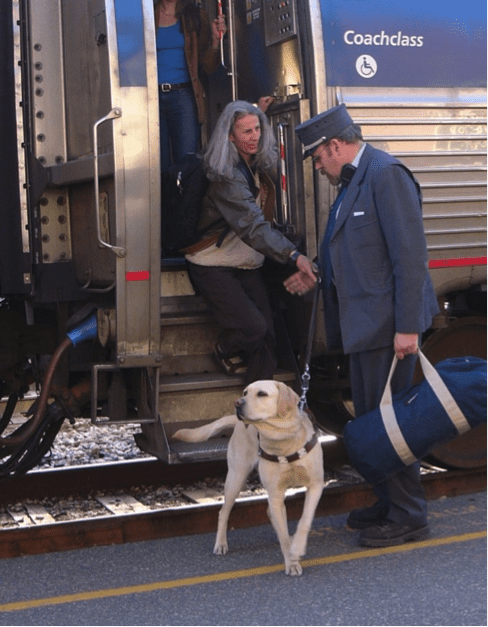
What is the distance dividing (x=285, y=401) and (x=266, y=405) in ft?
0.34

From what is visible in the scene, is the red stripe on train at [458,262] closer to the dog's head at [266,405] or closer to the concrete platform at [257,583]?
the concrete platform at [257,583]

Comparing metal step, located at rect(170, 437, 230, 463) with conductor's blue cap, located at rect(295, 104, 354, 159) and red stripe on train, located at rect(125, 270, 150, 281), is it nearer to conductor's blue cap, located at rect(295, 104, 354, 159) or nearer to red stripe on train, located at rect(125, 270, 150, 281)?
red stripe on train, located at rect(125, 270, 150, 281)

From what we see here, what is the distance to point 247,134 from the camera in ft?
18.0

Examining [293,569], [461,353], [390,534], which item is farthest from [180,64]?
[293,569]

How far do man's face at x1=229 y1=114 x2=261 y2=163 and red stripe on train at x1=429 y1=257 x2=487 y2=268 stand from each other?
3.75ft

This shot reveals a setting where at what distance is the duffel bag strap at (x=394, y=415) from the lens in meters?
4.72

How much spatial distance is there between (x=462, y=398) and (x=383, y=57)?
194 cm

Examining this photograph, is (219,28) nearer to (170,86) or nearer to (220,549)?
(170,86)

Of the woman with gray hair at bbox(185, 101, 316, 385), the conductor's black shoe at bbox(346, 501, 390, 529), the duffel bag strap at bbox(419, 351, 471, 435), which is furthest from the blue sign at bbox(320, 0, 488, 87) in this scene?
the conductor's black shoe at bbox(346, 501, 390, 529)

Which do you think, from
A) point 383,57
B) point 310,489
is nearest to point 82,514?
point 310,489

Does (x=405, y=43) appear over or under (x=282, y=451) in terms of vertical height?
over

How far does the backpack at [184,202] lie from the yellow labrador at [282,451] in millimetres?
1278

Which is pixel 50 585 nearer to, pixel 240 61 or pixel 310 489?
pixel 310 489

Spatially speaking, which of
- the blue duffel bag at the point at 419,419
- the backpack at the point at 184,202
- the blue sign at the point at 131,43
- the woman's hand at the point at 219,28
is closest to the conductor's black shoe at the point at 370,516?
the blue duffel bag at the point at 419,419
